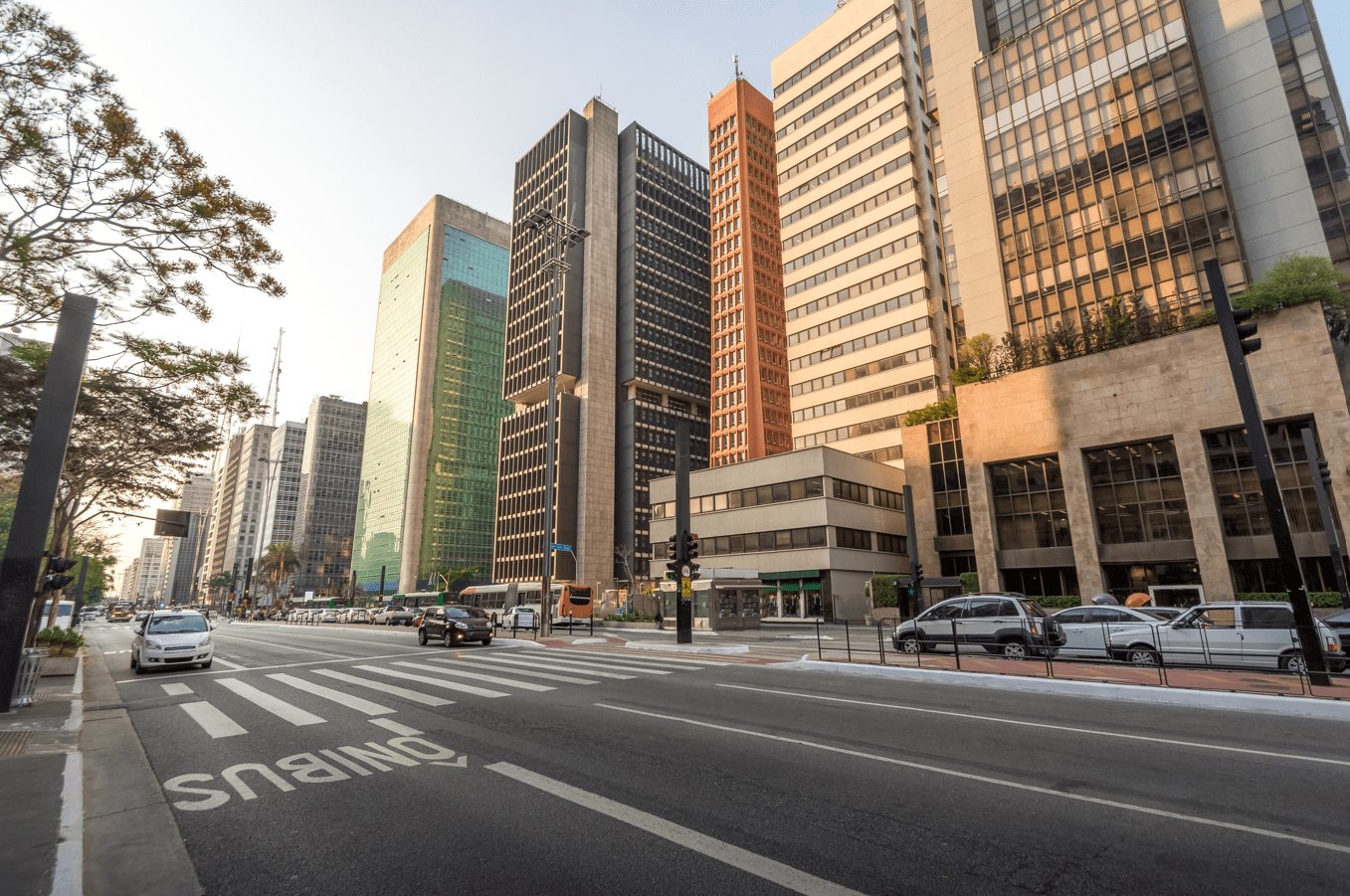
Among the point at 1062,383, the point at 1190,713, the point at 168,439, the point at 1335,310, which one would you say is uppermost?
the point at 1335,310

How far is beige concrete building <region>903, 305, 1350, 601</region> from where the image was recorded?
29312mm

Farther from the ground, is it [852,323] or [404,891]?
[852,323]

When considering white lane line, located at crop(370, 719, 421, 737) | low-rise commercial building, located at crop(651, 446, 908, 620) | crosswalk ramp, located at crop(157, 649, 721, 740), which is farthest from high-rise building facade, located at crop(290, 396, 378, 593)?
white lane line, located at crop(370, 719, 421, 737)

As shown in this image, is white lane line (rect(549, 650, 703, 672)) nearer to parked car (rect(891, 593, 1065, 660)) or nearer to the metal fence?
the metal fence

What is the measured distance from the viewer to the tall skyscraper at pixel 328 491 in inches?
5517

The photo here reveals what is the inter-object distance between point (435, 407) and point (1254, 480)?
12271cm

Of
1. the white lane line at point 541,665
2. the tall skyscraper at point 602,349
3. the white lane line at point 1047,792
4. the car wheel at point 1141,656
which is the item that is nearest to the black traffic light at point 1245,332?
Result: the car wheel at point 1141,656

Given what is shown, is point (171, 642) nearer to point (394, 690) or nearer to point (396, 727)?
point (394, 690)

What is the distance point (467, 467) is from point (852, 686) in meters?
123

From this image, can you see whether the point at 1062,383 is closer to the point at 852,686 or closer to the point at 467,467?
the point at 852,686

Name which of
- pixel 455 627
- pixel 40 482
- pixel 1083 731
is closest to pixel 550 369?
pixel 455 627

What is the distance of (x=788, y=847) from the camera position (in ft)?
14.0

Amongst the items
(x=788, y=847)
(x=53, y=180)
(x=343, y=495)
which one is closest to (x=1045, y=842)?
(x=788, y=847)

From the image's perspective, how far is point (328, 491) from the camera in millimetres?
144625
